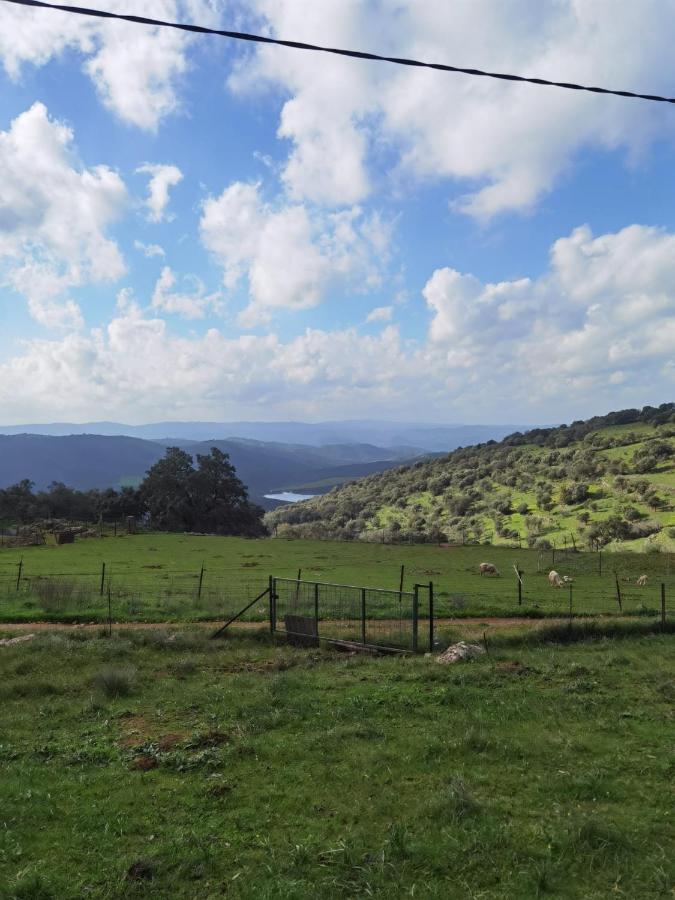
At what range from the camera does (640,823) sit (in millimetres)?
7875

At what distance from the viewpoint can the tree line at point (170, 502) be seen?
93875 millimetres

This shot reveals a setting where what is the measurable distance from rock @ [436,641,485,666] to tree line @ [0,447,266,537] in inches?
3112

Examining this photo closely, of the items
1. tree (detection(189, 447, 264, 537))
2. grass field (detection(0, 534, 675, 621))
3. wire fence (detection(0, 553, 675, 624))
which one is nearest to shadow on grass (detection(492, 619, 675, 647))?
wire fence (detection(0, 553, 675, 624))

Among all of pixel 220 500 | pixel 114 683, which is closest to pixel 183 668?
pixel 114 683

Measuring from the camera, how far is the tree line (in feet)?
308

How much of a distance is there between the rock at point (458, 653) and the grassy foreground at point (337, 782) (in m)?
1.24

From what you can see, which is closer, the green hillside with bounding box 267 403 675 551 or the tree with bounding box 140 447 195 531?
the green hillside with bounding box 267 403 675 551

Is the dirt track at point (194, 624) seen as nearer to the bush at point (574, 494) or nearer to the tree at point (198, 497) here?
the tree at point (198, 497)

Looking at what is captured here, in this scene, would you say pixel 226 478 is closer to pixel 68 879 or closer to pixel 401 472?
pixel 401 472

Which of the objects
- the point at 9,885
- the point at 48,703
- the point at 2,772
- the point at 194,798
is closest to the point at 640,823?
the point at 194,798

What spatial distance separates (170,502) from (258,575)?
186 ft

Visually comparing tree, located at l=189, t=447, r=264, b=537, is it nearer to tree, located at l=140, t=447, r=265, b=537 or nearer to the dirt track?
tree, located at l=140, t=447, r=265, b=537

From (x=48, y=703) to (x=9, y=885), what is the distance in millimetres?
7842

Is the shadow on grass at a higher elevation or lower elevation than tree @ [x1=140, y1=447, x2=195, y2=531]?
lower
